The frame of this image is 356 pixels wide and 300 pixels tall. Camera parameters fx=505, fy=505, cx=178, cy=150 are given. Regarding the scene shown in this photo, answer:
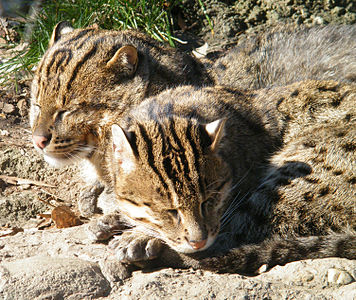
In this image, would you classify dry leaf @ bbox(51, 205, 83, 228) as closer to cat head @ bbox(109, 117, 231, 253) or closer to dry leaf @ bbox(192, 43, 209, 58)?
cat head @ bbox(109, 117, 231, 253)

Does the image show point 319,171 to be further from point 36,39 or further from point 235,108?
point 36,39

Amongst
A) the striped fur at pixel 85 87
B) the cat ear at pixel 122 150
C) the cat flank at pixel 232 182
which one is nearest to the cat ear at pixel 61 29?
the striped fur at pixel 85 87

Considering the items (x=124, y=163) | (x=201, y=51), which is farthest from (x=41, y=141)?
(x=201, y=51)

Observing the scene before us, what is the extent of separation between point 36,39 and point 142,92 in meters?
3.88

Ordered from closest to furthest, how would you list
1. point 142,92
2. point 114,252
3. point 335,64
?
point 114,252 < point 142,92 < point 335,64

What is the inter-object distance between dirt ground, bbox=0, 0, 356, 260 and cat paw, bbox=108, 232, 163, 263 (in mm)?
2392

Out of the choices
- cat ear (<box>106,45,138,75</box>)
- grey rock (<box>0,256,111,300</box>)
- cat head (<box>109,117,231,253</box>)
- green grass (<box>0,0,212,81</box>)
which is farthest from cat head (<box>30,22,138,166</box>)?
green grass (<box>0,0,212,81</box>)

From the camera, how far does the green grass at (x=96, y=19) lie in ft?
28.3

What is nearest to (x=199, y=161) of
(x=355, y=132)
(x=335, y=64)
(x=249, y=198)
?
(x=249, y=198)

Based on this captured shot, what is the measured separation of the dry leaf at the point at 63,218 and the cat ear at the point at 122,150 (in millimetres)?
2010

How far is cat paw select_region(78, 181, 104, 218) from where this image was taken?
21.4 feet

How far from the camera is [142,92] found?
610 centimetres

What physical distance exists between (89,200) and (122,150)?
81.0 inches

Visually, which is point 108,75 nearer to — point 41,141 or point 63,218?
point 41,141
